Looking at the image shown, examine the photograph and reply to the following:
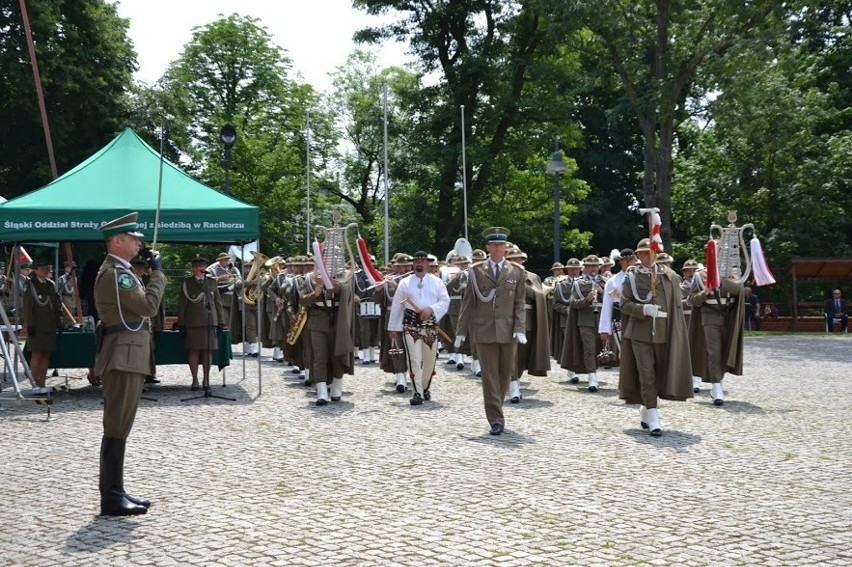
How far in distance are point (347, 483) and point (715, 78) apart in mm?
24122

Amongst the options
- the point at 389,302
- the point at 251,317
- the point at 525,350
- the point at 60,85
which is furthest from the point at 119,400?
the point at 60,85

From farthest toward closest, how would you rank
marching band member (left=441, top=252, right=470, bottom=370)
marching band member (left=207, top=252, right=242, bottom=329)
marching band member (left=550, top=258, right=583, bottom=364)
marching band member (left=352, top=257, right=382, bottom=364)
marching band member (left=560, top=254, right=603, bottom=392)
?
marching band member (left=207, top=252, right=242, bottom=329) → marching band member (left=352, top=257, right=382, bottom=364) → marching band member (left=441, top=252, right=470, bottom=370) → marching band member (left=550, top=258, right=583, bottom=364) → marching band member (left=560, top=254, right=603, bottom=392)

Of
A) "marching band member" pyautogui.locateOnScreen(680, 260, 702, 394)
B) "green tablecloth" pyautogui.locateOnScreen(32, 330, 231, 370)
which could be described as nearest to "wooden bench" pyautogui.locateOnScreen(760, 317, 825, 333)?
"marching band member" pyautogui.locateOnScreen(680, 260, 702, 394)

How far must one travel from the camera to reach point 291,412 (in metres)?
13.3

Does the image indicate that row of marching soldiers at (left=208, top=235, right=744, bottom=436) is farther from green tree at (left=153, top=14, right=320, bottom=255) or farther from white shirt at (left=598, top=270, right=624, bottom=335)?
green tree at (left=153, top=14, right=320, bottom=255)

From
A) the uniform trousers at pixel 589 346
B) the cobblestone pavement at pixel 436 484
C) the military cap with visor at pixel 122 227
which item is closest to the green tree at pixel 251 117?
the uniform trousers at pixel 589 346

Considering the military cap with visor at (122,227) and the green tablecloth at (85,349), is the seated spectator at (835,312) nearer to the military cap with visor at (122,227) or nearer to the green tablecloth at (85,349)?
the green tablecloth at (85,349)

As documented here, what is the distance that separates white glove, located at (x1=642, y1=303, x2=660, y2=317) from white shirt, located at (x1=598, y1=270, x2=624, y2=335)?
2.21 m

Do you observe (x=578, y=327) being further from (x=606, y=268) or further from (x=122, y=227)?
(x=122, y=227)

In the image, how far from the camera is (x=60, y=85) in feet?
116

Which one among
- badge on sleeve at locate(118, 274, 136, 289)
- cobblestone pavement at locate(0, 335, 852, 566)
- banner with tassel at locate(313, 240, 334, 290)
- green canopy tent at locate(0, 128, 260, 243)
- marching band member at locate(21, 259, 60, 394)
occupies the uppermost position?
green canopy tent at locate(0, 128, 260, 243)

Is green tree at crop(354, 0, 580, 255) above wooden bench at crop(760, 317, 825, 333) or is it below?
above

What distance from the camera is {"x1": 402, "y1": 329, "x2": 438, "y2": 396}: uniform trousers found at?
14320 mm

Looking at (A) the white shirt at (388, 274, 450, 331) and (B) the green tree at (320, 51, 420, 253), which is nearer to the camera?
(A) the white shirt at (388, 274, 450, 331)
